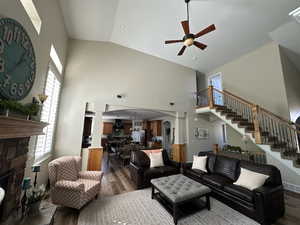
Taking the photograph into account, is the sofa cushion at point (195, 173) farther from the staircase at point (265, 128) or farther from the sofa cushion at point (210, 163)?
the staircase at point (265, 128)

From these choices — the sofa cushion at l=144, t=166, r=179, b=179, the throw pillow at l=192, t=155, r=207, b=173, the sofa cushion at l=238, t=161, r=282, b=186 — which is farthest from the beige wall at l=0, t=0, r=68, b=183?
the sofa cushion at l=238, t=161, r=282, b=186

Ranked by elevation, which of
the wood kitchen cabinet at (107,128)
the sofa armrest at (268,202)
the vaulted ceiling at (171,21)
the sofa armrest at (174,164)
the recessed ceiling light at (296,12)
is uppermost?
the vaulted ceiling at (171,21)

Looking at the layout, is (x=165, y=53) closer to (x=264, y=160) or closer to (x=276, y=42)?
(x=276, y=42)

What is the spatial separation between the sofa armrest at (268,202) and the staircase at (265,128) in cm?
138

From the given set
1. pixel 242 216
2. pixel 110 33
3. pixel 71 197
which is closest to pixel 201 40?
pixel 110 33

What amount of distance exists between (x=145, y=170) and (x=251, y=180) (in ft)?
8.00

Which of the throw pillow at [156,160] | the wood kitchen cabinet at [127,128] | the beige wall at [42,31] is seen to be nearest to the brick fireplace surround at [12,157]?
the beige wall at [42,31]

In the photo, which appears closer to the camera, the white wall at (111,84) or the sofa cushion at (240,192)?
the sofa cushion at (240,192)

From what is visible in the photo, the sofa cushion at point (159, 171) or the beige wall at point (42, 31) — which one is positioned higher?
the beige wall at point (42, 31)

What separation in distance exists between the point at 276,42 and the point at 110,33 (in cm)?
599

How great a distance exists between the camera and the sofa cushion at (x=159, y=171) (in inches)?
141

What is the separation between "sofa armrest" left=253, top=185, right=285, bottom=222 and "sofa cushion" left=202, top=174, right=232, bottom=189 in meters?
0.67

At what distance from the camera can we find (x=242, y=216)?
239cm

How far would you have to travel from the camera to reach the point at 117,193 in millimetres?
3258
